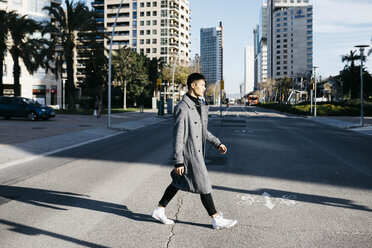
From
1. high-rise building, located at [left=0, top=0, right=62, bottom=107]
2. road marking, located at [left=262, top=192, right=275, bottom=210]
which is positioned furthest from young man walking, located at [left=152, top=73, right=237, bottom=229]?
high-rise building, located at [left=0, top=0, right=62, bottom=107]

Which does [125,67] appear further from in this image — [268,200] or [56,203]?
[268,200]

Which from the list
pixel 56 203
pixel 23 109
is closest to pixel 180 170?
pixel 56 203

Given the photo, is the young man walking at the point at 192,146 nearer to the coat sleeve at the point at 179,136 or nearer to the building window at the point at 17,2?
the coat sleeve at the point at 179,136

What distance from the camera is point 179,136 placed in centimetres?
409

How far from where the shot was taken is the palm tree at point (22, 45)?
3167cm

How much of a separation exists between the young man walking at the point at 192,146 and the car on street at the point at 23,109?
22.1 meters

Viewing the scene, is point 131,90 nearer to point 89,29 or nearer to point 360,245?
point 89,29

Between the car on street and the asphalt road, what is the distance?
15805 mm

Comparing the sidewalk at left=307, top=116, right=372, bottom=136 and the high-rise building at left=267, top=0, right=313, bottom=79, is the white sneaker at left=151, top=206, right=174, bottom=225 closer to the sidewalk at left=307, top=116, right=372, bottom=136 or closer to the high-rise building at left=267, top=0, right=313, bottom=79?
the sidewalk at left=307, top=116, right=372, bottom=136

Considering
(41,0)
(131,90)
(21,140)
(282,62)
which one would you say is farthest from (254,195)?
(282,62)

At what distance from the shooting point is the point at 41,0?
59938 mm

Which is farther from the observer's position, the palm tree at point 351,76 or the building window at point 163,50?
the building window at point 163,50

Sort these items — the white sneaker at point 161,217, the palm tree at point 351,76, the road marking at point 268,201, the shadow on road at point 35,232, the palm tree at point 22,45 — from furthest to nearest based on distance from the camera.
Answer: the palm tree at point 351,76, the palm tree at point 22,45, the road marking at point 268,201, the white sneaker at point 161,217, the shadow on road at point 35,232

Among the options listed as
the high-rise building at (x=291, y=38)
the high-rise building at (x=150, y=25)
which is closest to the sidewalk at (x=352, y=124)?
the high-rise building at (x=150, y=25)
